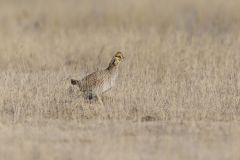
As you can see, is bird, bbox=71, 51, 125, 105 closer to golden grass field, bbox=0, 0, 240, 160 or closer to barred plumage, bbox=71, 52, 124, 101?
barred plumage, bbox=71, 52, 124, 101

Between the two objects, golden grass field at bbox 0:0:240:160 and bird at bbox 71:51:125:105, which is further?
bird at bbox 71:51:125:105

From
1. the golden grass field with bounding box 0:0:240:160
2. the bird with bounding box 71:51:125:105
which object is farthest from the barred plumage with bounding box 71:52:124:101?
the golden grass field with bounding box 0:0:240:160

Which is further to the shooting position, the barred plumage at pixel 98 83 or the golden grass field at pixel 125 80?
the barred plumage at pixel 98 83

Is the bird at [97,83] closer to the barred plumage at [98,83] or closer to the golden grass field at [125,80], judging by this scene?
the barred plumage at [98,83]

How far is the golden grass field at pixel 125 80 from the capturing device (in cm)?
977

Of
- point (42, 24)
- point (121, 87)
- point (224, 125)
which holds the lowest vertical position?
point (224, 125)

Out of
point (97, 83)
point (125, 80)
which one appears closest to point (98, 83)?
point (97, 83)

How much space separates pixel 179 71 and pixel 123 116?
428cm

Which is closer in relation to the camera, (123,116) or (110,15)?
(123,116)

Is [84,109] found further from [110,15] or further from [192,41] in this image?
[110,15]

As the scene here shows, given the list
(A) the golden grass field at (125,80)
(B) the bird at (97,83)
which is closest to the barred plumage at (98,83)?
(B) the bird at (97,83)

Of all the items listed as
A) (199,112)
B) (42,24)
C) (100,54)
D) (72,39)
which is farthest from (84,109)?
(42,24)

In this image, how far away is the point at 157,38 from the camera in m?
18.0

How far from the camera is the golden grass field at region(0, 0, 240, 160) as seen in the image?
32.1 ft
